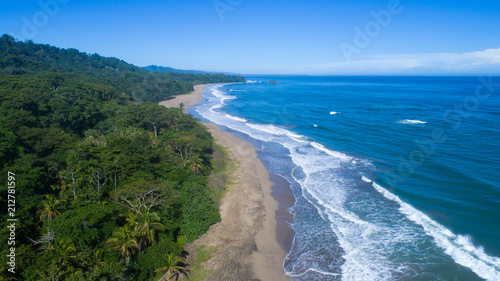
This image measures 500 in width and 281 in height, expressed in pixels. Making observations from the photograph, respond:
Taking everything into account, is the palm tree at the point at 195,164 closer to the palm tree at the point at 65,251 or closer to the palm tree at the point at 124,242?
the palm tree at the point at 124,242

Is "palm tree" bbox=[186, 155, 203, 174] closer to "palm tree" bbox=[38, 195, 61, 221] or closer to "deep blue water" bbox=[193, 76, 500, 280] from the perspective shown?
"deep blue water" bbox=[193, 76, 500, 280]

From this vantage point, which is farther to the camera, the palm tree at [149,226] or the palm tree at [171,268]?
the palm tree at [149,226]

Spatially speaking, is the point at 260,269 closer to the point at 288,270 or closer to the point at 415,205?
the point at 288,270

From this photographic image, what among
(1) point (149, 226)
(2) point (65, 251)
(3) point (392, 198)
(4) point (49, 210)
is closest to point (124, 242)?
(1) point (149, 226)

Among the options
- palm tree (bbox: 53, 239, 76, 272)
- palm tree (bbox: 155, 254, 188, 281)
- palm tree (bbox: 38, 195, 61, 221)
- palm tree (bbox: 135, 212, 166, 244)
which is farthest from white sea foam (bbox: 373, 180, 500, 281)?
palm tree (bbox: 38, 195, 61, 221)

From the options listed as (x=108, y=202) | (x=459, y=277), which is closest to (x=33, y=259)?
(x=108, y=202)

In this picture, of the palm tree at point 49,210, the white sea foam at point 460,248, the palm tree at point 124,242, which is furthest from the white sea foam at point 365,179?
the palm tree at point 49,210
